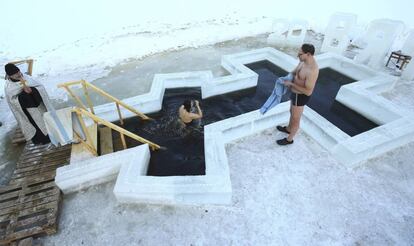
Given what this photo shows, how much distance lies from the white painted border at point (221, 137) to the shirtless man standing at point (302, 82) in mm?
655

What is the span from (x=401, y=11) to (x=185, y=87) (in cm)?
1263

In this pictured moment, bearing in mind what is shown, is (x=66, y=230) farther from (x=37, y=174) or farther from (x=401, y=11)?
(x=401, y=11)

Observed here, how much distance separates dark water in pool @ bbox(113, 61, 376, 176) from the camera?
16.5 feet

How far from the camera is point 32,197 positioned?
3979mm

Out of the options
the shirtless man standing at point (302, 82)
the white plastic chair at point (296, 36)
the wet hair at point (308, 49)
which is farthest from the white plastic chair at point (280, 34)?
the wet hair at point (308, 49)

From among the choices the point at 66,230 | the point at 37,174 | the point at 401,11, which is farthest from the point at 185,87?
the point at 401,11

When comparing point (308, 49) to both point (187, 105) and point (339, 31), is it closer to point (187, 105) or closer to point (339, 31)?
point (187, 105)

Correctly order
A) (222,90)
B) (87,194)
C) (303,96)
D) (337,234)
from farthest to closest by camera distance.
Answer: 1. (222,90)
2. (303,96)
3. (87,194)
4. (337,234)

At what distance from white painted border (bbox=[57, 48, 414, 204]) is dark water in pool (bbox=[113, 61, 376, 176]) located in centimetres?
28

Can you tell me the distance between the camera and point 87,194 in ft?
13.6

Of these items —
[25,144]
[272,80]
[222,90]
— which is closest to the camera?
[25,144]

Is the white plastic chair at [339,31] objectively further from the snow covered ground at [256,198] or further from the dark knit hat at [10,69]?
the dark knit hat at [10,69]

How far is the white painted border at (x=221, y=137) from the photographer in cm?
382

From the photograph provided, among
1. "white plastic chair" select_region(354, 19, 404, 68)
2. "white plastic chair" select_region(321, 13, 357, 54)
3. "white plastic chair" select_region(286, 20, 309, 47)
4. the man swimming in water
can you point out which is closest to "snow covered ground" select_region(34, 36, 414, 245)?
the man swimming in water
